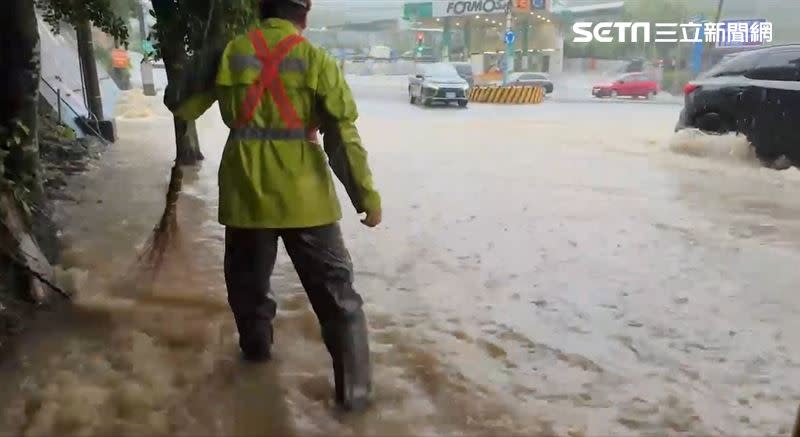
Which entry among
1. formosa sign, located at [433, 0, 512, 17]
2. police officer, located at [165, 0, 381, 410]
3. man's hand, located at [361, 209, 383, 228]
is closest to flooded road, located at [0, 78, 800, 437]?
police officer, located at [165, 0, 381, 410]

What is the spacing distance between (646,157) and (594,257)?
533 centimetres

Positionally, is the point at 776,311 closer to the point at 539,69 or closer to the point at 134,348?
the point at 134,348

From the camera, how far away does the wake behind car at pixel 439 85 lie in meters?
18.6

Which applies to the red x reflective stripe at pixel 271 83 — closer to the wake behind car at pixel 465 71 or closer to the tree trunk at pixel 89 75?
the tree trunk at pixel 89 75

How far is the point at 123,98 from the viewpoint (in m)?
18.5

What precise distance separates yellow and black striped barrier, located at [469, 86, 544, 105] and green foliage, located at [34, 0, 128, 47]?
14589 millimetres

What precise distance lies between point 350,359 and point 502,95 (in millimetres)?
18104

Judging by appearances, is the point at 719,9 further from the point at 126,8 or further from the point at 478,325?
the point at 478,325

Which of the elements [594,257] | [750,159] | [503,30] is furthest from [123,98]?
[594,257]

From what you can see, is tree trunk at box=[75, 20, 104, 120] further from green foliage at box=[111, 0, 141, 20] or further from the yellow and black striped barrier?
the yellow and black striped barrier

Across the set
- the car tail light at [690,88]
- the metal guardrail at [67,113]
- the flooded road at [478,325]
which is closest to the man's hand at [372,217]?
the flooded road at [478,325]

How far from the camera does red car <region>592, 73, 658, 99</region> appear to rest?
19375mm

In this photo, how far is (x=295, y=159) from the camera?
2500 millimetres

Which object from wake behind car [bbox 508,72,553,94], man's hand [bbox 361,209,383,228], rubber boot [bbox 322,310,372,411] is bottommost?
rubber boot [bbox 322,310,372,411]
